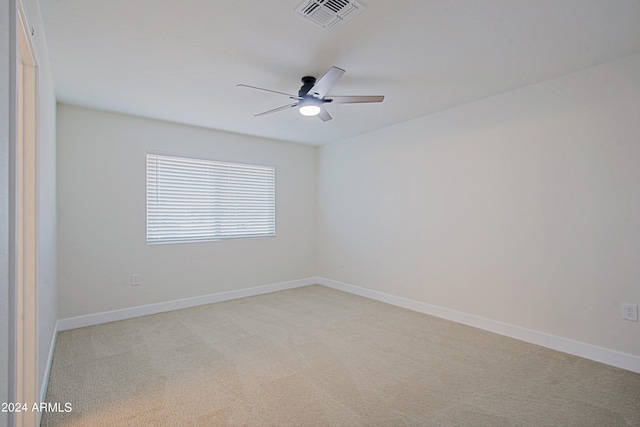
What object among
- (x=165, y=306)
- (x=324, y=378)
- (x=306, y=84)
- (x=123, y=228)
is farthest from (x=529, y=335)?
(x=123, y=228)

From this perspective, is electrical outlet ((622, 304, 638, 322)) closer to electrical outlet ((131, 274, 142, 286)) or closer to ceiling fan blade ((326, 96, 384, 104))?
ceiling fan blade ((326, 96, 384, 104))

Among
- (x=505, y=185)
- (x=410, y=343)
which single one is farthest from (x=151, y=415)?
(x=505, y=185)

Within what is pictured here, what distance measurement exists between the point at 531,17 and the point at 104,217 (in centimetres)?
441

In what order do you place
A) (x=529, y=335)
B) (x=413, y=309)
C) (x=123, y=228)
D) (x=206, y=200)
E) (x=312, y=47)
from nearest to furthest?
1. (x=312, y=47)
2. (x=529, y=335)
3. (x=123, y=228)
4. (x=413, y=309)
5. (x=206, y=200)

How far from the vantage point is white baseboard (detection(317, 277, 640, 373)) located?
2.57 meters

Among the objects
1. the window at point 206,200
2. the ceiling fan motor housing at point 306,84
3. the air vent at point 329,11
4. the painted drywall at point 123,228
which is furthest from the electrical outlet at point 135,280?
the air vent at point 329,11

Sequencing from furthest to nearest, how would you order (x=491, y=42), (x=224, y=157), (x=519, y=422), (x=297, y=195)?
(x=297, y=195) → (x=224, y=157) → (x=491, y=42) → (x=519, y=422)

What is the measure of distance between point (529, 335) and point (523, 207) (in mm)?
1234

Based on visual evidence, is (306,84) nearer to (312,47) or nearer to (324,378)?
(312,47)

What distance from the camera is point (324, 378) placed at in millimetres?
2400

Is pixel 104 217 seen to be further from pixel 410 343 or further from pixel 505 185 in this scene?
pixel 505 185

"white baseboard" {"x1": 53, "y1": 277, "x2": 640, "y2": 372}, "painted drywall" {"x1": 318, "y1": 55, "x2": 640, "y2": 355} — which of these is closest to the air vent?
"painted drywall" {"x1": 318, "y1": 55, "x2": 640, "y2": 355}

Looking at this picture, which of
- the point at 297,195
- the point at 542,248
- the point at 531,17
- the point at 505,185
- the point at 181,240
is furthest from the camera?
the point at 297,195

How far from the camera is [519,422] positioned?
74.6 inches
